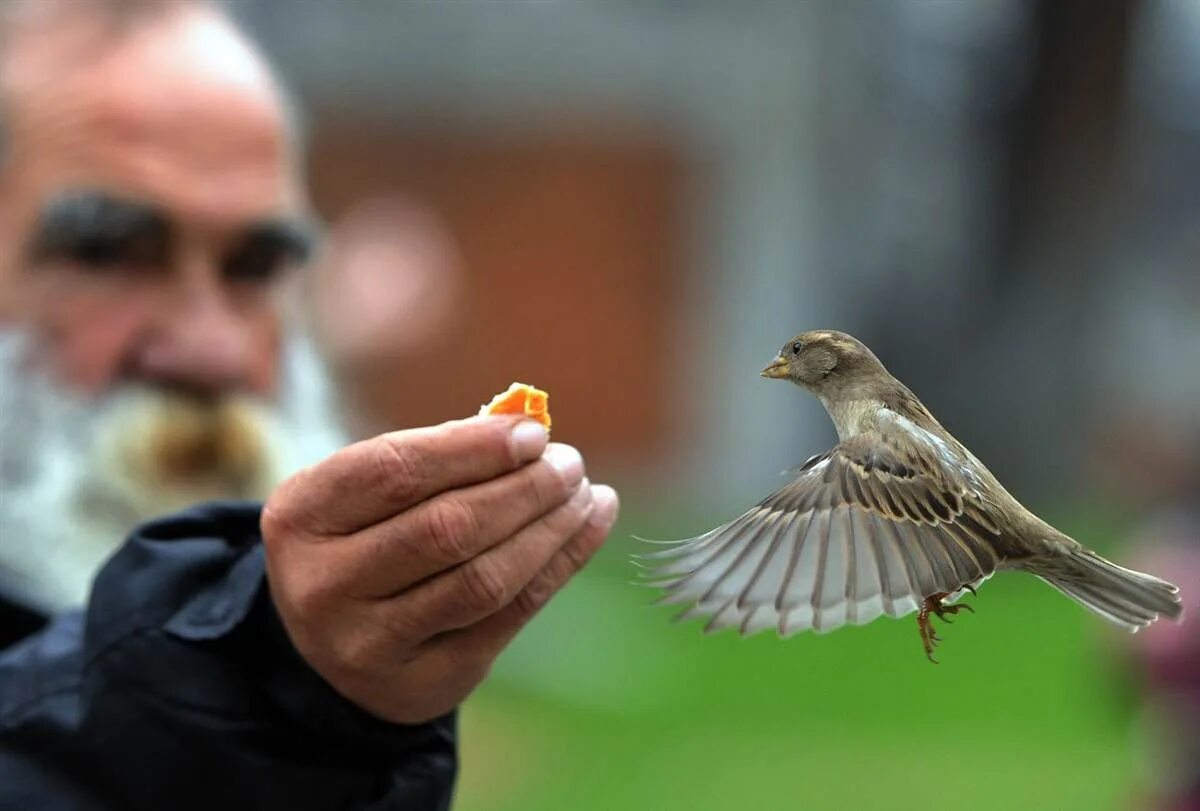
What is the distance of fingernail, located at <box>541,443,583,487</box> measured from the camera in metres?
1.38

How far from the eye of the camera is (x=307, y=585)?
4.80 feet

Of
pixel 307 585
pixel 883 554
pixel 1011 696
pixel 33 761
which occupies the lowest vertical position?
pixel 1011 696

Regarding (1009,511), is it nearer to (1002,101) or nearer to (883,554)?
(883,554)

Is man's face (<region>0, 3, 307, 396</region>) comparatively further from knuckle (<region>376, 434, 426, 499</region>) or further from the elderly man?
knuckle (<region>376, 434, 426, 499</region>)

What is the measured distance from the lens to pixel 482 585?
140cm

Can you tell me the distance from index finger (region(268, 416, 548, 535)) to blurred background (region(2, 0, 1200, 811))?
0.80 ft

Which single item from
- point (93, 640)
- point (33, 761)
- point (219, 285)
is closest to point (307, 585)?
point (93, 640)

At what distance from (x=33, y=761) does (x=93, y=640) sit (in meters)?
0.17

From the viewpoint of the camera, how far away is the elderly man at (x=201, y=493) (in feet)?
4.60

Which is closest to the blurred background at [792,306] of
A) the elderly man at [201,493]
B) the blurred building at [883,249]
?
the blurred building at [883,249]

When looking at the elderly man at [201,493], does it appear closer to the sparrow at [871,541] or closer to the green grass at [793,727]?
the sparrow at [871,541]

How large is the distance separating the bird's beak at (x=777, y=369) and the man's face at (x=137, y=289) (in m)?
1.67

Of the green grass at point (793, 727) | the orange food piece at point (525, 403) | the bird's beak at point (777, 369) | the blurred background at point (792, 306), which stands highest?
the bird's beak at point (777, 369)

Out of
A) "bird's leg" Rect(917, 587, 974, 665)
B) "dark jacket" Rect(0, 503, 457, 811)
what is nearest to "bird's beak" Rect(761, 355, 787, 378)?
"bird's leg" Rect(917, 587, 974, 665)
